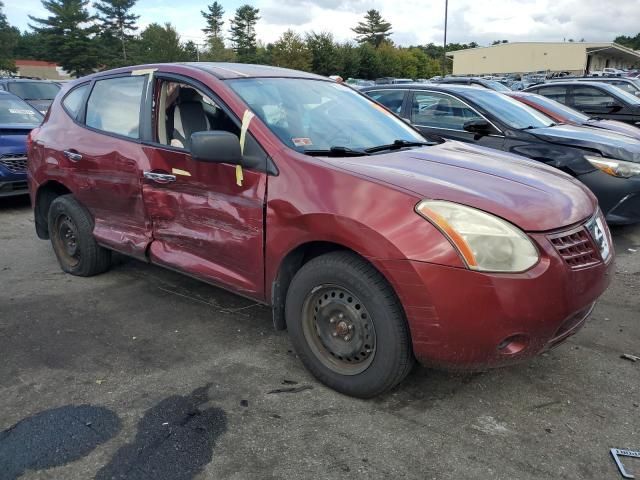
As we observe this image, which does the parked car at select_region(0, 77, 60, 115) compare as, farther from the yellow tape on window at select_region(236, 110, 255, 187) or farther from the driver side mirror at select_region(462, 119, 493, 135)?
the yellow tape on window at select_region(236, 110, 255, 187)

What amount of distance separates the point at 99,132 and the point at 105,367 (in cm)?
191

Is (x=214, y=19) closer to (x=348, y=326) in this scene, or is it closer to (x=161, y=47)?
(x=161, y=47)

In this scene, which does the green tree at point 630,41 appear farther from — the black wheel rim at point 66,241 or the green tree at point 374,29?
the black wheel rim at point 66,241

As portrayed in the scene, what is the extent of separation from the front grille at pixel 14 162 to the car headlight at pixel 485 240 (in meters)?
6.52

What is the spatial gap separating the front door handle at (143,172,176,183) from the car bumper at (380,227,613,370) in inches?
68.3

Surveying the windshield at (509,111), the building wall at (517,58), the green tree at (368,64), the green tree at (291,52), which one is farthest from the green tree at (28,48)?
the windshield at (509,111)

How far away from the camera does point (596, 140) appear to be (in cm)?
613

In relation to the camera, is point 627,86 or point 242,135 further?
point 627,86

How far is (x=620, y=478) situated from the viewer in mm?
2348

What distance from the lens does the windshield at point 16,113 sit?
8078 mm

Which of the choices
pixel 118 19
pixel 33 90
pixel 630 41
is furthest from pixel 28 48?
pixel 630 41

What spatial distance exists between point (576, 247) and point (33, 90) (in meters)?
14.4

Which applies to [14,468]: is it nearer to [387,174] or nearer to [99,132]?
[387,174]

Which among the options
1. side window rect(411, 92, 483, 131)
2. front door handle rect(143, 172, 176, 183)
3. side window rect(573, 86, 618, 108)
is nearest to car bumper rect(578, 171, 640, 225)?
side window rect(411, 92, 483, 131)
